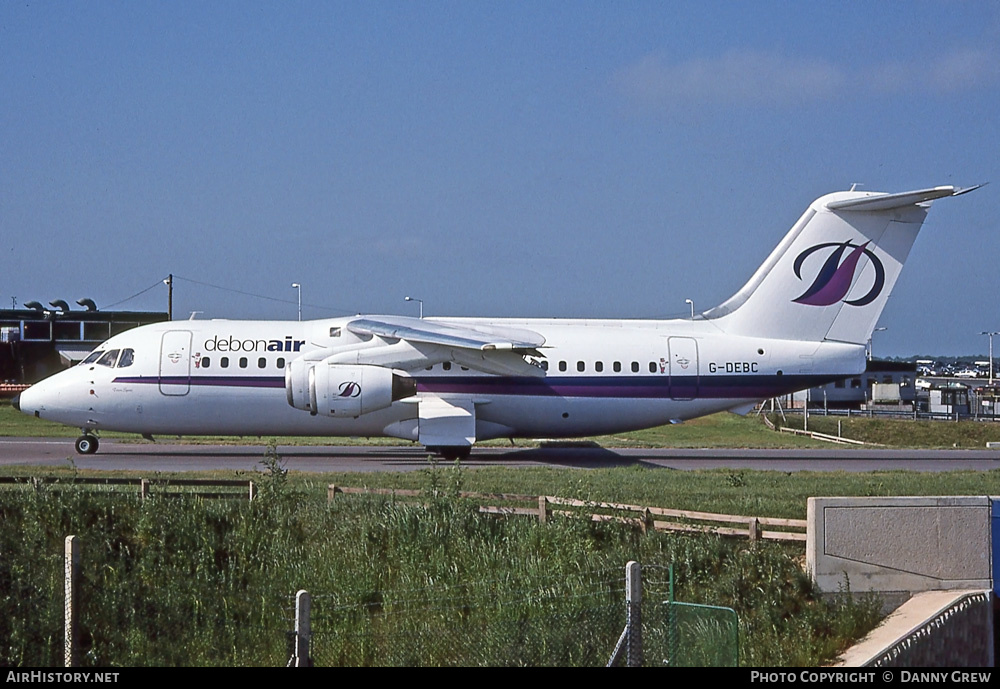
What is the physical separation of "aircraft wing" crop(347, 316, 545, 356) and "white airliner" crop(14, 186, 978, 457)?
0.23 feet

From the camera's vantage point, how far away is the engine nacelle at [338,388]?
27.7 metres

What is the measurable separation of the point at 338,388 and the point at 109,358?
7163 millimetres

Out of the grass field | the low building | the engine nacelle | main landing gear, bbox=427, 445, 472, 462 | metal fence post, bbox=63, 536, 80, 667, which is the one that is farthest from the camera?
the low building

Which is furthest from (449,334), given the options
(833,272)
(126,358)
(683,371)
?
(833,272)

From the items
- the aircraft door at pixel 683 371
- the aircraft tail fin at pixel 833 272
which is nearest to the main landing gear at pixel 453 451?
the aircraft door at pixel 683 371

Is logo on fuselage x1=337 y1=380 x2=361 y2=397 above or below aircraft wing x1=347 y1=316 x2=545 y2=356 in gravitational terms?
below

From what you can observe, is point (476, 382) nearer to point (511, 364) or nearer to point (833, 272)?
point (511, 364)

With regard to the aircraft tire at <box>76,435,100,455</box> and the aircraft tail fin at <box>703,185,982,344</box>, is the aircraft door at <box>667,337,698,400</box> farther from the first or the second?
the aircraft tire at <box>76,435,100,455</box>

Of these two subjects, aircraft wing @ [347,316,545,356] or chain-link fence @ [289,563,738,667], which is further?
aircraft wing @ [347,316,545,356]

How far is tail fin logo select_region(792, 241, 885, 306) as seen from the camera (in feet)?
99.9

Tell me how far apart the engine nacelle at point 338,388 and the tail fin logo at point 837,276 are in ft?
40.5

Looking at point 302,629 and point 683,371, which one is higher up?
point 683,371

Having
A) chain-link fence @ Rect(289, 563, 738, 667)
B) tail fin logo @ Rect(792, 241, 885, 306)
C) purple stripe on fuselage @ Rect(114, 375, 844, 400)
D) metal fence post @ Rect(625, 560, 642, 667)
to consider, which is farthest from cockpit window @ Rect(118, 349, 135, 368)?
metal fence post @ Rect(625, 560, 642, 667)

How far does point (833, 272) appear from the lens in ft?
100
